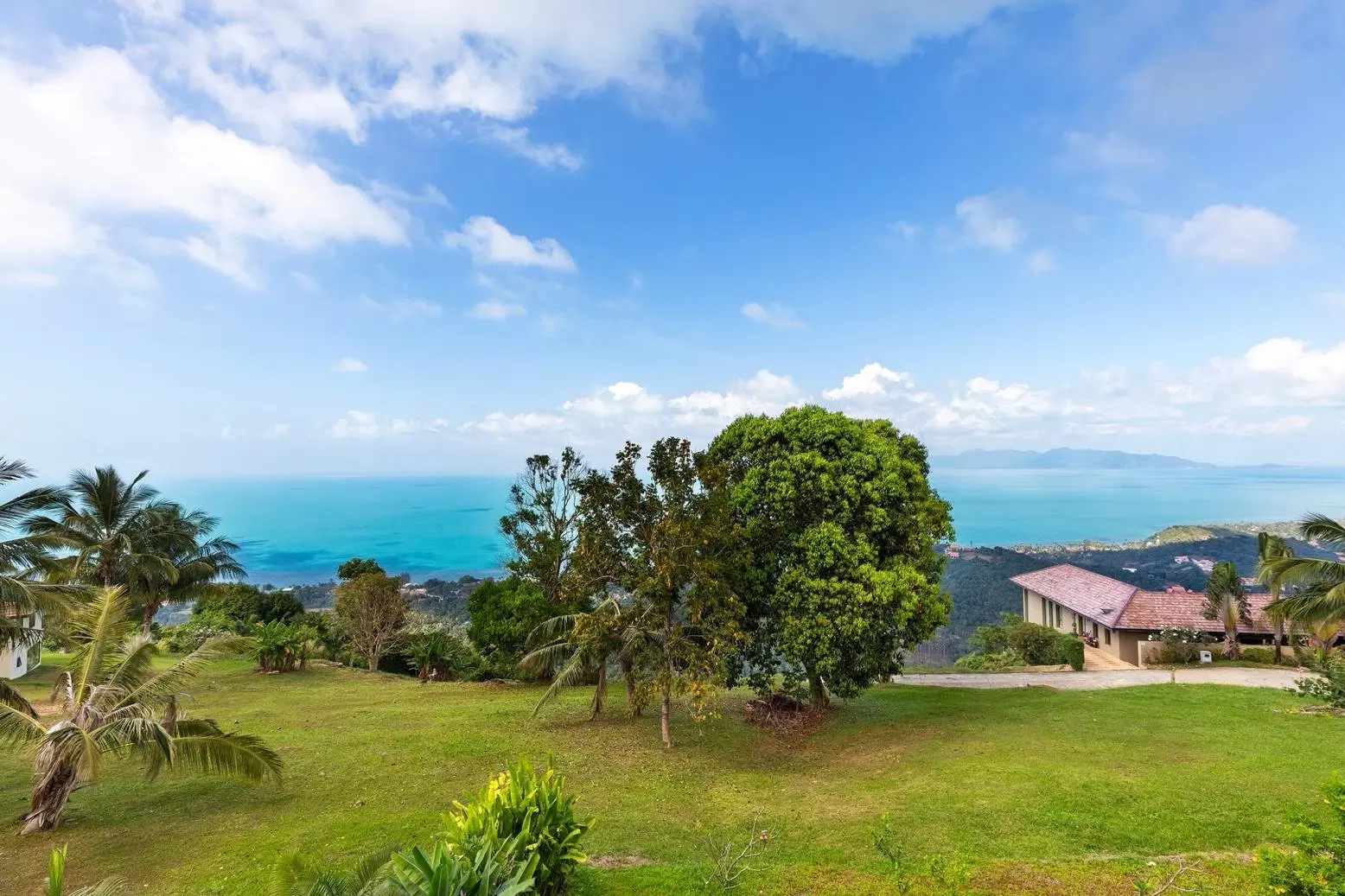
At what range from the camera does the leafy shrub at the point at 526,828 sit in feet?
16.7

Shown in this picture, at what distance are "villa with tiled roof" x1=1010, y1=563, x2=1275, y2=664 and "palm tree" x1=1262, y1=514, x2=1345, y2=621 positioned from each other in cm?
715

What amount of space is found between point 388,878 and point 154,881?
4.40 metres

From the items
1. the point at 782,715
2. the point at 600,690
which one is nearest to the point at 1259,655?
the point at 782,715

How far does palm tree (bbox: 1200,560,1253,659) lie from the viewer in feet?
69.5

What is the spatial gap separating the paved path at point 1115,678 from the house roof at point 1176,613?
146 inches

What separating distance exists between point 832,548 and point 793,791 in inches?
168

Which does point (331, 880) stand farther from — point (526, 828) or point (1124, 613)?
point (1124, 613)

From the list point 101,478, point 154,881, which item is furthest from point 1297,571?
point 101,478

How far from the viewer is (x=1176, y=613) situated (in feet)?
77.7

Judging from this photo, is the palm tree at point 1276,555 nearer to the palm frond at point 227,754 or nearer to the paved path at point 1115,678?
the paved path at point 1115,678

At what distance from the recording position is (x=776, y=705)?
13.3 meters

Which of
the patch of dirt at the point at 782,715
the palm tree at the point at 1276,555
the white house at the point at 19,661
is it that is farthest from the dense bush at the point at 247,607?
the palm tree at the point at 1276,555

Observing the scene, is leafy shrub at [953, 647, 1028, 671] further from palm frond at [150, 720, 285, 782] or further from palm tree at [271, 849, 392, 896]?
palm tree at [271, 849, 392, 896]

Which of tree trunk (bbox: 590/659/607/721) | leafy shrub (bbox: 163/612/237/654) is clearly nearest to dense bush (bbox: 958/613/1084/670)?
tree trunk (bbox: 590/659/607/721)
